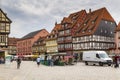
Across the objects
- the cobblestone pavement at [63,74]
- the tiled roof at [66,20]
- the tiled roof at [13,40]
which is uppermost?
the tiled roof at [66,20]

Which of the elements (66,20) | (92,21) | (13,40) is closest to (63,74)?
(92,21)

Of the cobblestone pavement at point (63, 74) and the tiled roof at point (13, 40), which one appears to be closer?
the cobblestone pavement at point (63, 74)

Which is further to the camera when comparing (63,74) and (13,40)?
(13,40)

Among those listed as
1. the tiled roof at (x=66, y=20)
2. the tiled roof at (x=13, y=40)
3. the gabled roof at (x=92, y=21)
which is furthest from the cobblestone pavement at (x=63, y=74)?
the tiled roof at (x=13, y=40)

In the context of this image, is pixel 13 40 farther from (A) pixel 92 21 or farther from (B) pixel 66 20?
(A) pixel 92 21

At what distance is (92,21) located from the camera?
7856cm

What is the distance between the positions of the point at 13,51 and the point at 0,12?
82.7 meters

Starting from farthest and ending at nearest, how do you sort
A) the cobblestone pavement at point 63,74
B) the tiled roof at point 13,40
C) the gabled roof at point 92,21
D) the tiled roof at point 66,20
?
the tiled roof at point 13,40, the tiled roof at point 66,20, the gabled roof at point 92,21, the cobblestone pavement at point 63,74

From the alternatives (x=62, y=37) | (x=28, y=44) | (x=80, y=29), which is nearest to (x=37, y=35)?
(x=28, y=44)

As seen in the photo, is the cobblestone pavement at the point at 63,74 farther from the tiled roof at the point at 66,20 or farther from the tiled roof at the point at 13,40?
the tiled roof at the point at 13,40

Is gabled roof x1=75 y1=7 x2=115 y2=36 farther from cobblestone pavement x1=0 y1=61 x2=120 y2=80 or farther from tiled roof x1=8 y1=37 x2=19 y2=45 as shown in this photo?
tiled roof x1=8 y1=37 x2=19 y2=45

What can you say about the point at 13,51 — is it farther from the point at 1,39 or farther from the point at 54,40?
the point at 1,39

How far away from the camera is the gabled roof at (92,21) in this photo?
76.4 m

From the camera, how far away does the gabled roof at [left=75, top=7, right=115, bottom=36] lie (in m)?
76.4
